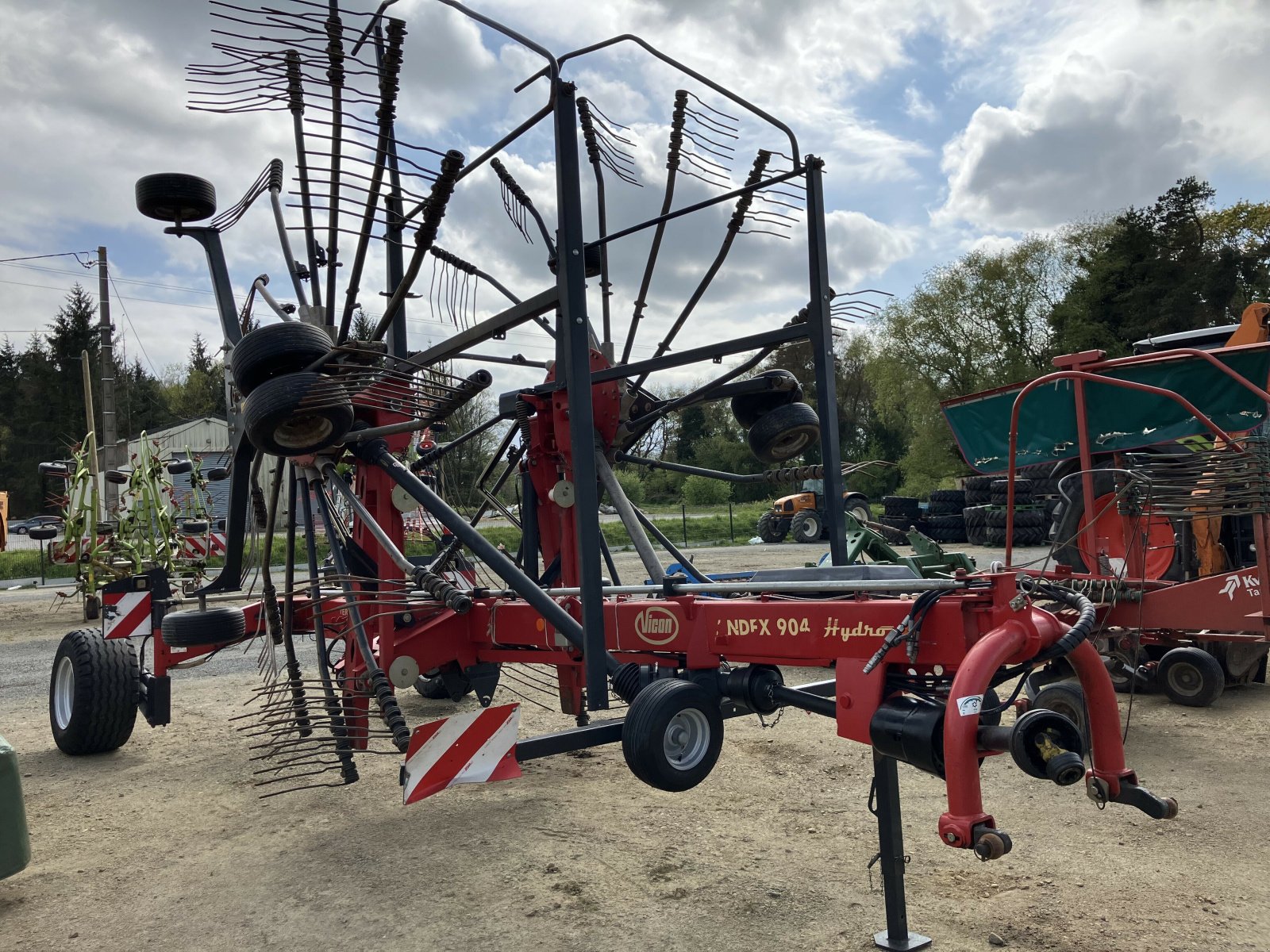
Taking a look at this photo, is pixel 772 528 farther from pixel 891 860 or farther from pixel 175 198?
pixel 891 860

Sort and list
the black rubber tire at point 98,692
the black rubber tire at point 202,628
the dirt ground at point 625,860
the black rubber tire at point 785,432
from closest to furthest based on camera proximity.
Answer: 1. the dirt ground at point 625,860
2. the black rubber tire at point 785,432
3. the black rubber tire at point 202,628
4. the black rubber tire at point 98,692

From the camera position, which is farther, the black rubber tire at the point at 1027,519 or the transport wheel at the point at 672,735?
the black rubber tire at the point at 1027,519

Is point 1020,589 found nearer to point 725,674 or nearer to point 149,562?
point 725,674

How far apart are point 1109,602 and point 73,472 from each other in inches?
467

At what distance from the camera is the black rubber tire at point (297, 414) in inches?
134

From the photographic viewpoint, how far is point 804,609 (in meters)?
3.30

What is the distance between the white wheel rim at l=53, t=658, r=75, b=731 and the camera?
645 centimetres

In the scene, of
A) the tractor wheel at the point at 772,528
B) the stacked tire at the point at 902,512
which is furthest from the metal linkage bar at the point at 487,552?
the tractor wheel at the point at 772,528

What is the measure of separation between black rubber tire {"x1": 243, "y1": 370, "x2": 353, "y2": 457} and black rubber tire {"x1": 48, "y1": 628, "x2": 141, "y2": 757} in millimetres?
3353

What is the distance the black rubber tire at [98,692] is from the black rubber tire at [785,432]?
169 inches

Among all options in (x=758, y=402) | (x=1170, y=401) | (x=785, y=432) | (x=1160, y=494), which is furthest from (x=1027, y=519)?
(x=785, y=432)

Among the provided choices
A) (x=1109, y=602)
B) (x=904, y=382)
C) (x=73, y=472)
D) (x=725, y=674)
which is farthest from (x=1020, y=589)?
(x=904, y=382)

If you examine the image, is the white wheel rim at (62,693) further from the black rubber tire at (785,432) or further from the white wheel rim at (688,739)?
the white wheel rim at (688,739)

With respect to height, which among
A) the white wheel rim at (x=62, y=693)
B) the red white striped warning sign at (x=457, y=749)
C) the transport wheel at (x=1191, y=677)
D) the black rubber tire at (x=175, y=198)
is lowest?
the transport wheel at (x=1191, y=677)
